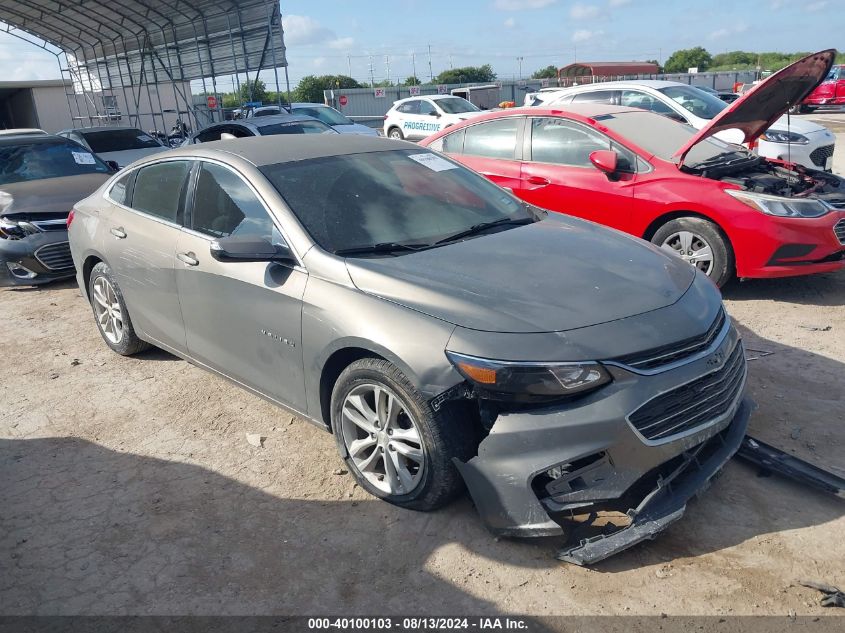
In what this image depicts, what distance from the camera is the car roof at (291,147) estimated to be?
3984 millimetres

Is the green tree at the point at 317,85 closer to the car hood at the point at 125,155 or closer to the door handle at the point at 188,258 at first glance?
the car hood at the point at 125,155

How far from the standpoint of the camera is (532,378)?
2.71 meters

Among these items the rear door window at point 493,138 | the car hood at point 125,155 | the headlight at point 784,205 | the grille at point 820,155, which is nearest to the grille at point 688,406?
the headlight at point 784,205

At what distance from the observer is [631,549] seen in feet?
9.41

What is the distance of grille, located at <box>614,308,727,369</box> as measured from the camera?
9.00 feet

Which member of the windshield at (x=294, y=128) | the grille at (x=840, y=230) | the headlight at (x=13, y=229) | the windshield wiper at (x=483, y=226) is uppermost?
the windshield at (x=294, y=128)

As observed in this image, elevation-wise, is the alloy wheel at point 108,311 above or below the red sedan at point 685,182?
below

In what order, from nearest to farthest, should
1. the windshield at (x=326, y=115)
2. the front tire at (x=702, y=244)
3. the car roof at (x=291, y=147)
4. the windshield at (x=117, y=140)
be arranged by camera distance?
the car roof at (x=291, y=147), the front tire at (x=702, y=244), the windshield at (x=117, y=140), the windshield at (x=326, y=115)

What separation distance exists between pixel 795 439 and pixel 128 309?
432cm

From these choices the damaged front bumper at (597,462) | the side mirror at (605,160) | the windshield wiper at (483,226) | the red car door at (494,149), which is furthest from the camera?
the red car door at (494,149)

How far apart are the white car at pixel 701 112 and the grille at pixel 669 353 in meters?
7.14

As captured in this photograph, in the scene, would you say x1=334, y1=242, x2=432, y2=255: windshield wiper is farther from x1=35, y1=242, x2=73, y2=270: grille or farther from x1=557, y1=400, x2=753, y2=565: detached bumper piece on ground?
x1=35, y1=242, x2=73, y2=270: grille

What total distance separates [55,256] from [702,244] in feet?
21.6

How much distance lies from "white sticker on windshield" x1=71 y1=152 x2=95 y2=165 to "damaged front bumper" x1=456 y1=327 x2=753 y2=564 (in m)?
8.09
